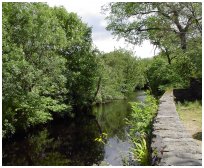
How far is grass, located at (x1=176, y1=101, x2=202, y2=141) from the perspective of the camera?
375 inches

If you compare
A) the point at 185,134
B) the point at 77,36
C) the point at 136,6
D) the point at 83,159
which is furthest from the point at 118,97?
the point at 185,134

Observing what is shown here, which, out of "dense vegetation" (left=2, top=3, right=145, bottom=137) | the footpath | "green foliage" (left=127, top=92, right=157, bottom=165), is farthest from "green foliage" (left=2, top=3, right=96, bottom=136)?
the footpath

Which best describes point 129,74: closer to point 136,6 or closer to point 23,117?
point 136,6

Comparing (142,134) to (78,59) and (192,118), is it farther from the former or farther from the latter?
(78,59)

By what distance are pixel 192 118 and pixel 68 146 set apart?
628cm

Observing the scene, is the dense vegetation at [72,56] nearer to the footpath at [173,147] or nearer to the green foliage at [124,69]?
the footpath at [173,147]

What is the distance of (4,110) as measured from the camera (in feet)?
50.6

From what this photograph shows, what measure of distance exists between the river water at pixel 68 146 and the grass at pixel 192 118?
7.49 feet

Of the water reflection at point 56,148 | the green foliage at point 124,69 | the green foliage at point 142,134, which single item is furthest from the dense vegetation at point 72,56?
the green foliage at point 124,69

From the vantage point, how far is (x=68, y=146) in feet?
50.8

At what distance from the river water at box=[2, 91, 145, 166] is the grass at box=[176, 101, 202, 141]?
7.49 ft

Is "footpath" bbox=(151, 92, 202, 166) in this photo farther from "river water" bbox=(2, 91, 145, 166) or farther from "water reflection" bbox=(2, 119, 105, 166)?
"water reflection" bbox=(2, 119, 105, 166)

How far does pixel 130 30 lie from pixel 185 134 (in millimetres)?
18438

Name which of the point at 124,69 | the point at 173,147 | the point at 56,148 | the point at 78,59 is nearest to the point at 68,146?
the point at 56,148
